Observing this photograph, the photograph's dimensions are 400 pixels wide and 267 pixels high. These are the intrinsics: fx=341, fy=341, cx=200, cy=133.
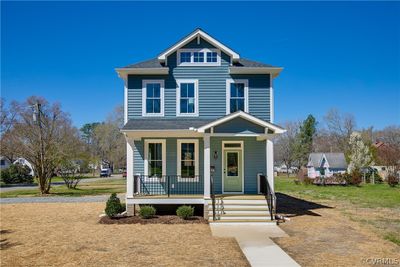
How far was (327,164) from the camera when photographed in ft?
172

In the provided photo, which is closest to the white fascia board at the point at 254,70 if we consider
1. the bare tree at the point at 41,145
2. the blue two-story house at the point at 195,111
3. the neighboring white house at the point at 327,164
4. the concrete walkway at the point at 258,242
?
the blue two-story house at the point at 195,111

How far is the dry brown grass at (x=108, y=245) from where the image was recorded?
8414 millimetres

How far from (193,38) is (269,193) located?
8240 mm

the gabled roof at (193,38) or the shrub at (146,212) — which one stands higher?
the gabled roof at (193,38)

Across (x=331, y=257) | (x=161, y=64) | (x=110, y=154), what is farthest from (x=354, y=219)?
(x=110, y=154)

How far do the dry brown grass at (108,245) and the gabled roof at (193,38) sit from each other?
8.20m

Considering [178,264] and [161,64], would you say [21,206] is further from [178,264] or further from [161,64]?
[178,264]

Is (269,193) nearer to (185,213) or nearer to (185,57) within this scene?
(185,213)

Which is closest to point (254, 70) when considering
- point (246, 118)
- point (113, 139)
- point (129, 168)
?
point (246, 118)

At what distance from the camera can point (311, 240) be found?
1070 cm

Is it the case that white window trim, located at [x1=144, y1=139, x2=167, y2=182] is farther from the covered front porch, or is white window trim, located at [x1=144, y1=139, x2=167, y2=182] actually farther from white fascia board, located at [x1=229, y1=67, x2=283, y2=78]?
white fascia board, located at [x1=229, y1=67, x2=283, y2=78]

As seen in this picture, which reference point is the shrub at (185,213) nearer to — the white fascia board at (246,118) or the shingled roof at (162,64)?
the white fascia board at (246,118)

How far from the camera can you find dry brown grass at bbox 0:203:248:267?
8414 millimetres

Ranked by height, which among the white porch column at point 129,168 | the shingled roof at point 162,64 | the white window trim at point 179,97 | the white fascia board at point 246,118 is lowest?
the white porch column at point 129,168
